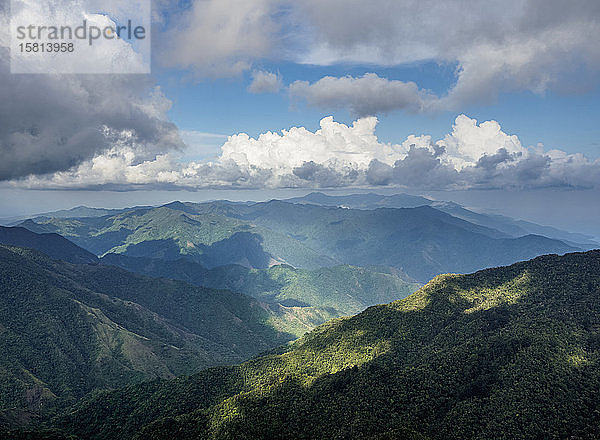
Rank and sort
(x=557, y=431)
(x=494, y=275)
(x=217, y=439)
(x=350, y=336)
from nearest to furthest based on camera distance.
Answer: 1. (x=557, y=431)
2. (x=217, y=439)
3. (x=350, y=336)
4. (x=494, y=275)

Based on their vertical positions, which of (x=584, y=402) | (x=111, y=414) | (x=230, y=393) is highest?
(x=584, y=402)

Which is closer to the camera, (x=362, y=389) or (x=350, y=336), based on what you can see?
(x=362, y=389)

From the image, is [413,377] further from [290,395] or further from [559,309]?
[559,309]

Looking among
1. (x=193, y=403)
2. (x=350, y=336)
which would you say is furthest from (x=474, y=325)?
(x=193, y=403)

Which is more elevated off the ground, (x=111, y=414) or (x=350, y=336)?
(x=350, y=336)

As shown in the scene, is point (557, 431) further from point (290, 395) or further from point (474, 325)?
point (290, 395)

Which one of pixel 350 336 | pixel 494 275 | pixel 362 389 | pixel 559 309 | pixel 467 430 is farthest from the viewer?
pixel 494 275
